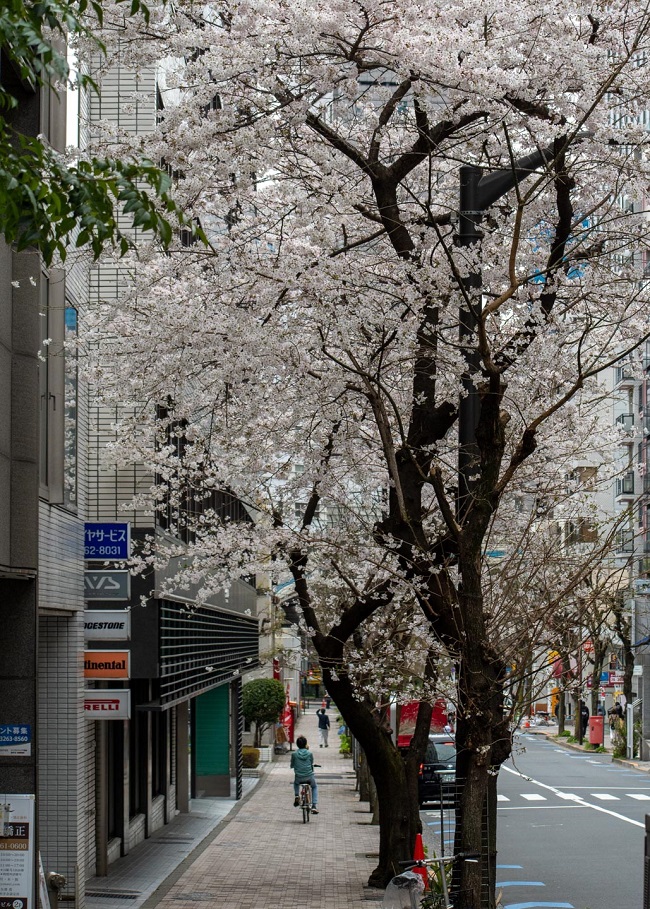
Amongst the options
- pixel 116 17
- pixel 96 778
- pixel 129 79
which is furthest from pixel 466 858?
pixel 129 79

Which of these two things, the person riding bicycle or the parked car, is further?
the parked car

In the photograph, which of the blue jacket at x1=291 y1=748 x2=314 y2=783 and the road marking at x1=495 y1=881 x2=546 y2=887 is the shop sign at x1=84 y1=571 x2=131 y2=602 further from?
the blue jacket at x1=291 y1=748 x2=314 y2=783

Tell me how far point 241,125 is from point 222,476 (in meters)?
7.88

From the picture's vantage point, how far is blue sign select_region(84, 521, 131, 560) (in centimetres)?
1412

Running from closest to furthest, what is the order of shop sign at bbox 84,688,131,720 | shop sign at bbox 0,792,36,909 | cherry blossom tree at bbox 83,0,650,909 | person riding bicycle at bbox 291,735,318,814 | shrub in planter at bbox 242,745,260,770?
cherry blossom tree at bbox 83,0,650,909, shop sign at bbox 0,792,36,909, shop sign at bbox 84,688,131,720, person riding bicycle at bbox 291,735,318,814, shrub in planter at bbox 242,745,260,770

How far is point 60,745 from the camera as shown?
13.7 m

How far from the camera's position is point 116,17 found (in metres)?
9.63

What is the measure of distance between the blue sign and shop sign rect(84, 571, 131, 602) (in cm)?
31

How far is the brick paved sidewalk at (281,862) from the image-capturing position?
1556cm

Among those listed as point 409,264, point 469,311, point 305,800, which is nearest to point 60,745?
point 409,264

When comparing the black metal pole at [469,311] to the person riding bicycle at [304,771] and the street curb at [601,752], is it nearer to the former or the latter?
→ the person riding bicycle at [304,771]

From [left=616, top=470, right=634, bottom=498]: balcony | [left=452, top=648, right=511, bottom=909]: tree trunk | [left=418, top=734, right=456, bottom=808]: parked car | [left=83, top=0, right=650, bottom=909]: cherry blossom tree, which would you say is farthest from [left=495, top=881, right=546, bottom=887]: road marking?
[left=616, top=470, right=634, bottom=498]: balcony

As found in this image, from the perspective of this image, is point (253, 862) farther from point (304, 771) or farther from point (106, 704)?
point (106, 704)

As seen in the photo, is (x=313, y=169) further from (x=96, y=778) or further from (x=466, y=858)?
(x=96, y=778)
